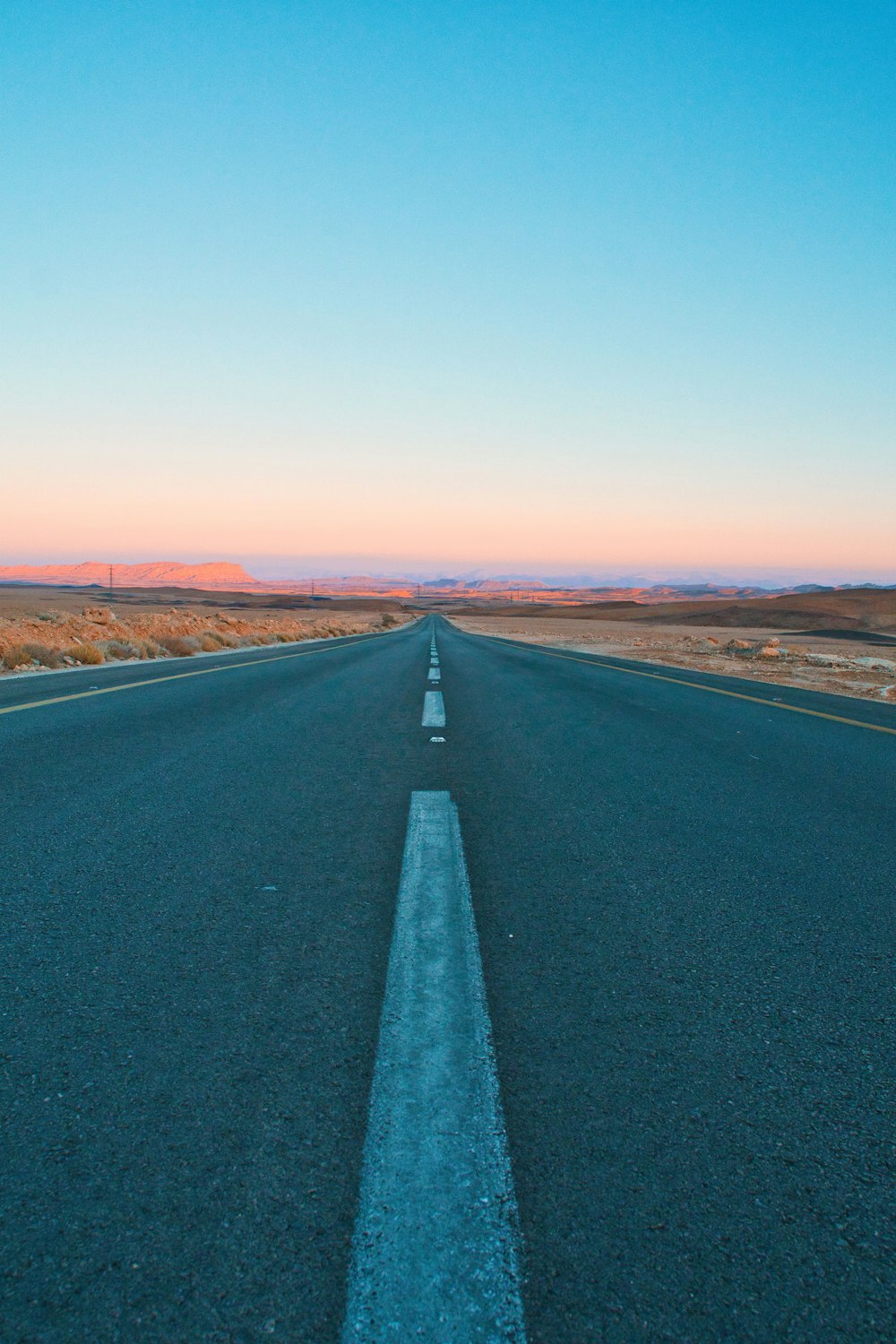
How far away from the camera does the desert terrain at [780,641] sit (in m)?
15.8

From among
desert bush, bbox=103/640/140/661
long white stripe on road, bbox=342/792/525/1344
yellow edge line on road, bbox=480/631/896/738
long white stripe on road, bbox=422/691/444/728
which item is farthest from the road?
desert bush, bbox=103/640/140/661

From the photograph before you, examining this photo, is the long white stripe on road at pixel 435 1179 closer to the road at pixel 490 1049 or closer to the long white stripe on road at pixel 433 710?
the road at pixel 490 1049

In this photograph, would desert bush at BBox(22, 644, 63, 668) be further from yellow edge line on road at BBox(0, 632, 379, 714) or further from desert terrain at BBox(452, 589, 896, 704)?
desert terrain at BBox(452, 589, 896, 704)

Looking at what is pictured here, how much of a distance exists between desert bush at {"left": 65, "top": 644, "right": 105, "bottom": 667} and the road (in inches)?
407

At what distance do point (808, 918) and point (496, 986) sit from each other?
1.31 metres

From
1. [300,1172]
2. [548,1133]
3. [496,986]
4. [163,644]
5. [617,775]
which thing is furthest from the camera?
[163,644]

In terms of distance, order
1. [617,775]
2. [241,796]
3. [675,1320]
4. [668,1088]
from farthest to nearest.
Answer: [617,775]
[241,796]
[668,1088]
[675,1320]

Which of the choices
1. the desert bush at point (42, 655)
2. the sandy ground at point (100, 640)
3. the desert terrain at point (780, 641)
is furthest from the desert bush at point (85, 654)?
the desert terrain at point (780, 641)

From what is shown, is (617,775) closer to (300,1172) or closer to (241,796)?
(241,796)

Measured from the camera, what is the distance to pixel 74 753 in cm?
500

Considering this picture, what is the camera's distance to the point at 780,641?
3741cm

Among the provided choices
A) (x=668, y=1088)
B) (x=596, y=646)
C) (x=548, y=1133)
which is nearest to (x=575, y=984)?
(x=668, y=1088)

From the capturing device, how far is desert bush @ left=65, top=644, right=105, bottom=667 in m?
13.8

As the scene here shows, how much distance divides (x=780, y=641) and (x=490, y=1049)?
39.6 metres
